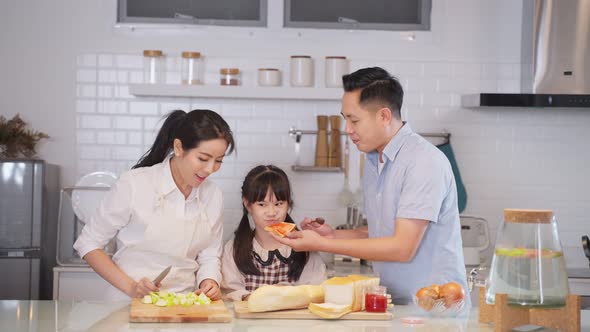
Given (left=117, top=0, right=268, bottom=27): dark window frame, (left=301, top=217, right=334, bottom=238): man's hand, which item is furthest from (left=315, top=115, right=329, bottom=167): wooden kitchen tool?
(left=301, top=217, right=334, bottom=238): man's hand

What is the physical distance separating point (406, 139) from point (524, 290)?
3.77 feet

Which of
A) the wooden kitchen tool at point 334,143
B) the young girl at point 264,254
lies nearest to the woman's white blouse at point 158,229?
the young girl at point 264,254

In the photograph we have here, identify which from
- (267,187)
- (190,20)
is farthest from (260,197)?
(190,20)

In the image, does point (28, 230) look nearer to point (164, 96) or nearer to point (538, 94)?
point (164, 96)

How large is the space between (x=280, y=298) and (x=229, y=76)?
8.75 feet

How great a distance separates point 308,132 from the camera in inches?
204

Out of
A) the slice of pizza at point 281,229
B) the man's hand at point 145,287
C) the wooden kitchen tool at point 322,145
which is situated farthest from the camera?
the wooden kitchen tool at point 322,145

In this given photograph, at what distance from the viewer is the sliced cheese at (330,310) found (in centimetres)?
251

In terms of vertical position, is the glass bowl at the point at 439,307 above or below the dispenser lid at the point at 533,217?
below

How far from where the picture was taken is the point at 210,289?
10.1 feet

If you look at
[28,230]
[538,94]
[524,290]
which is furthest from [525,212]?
[28,230]

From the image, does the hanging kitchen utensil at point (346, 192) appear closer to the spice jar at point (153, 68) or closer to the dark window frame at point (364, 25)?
the dark window frame at point (364, 25)

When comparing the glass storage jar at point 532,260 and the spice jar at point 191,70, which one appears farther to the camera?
the spice jar at point 191,70

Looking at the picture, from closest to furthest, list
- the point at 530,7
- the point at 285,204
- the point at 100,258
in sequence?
Result: the point at 100,258, the point at 285,204, the point at 530,7
